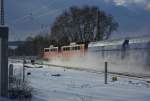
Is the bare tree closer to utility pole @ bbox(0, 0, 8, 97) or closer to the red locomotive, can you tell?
the red locomotive

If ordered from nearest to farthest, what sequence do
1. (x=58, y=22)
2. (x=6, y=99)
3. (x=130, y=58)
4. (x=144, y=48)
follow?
(x=6, y=99), (x=144, y=48), (x=130, y=58), (x=58, y=22)

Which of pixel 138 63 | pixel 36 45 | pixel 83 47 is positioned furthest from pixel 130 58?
pixel 36 45

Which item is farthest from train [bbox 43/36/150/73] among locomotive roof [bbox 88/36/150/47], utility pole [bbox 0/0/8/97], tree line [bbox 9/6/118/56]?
tree line [bbox 9/6/118/56]

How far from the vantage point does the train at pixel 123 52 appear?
30.6m

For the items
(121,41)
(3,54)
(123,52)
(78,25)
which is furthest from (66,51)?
(78,25)

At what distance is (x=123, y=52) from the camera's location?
112 feet

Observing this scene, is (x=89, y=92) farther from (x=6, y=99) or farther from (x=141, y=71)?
(x=141, y=71)

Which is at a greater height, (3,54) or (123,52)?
(3,54)

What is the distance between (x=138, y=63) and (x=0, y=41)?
19354 millimetres

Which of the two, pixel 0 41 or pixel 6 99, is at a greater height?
pixel 0 41

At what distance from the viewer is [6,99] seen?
13.3 meters

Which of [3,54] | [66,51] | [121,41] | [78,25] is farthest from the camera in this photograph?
[78,25]

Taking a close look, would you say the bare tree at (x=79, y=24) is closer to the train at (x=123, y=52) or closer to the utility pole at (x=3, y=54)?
the train at (x=123, y=52)

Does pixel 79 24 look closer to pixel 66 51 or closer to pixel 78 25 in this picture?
pixel 78 25
